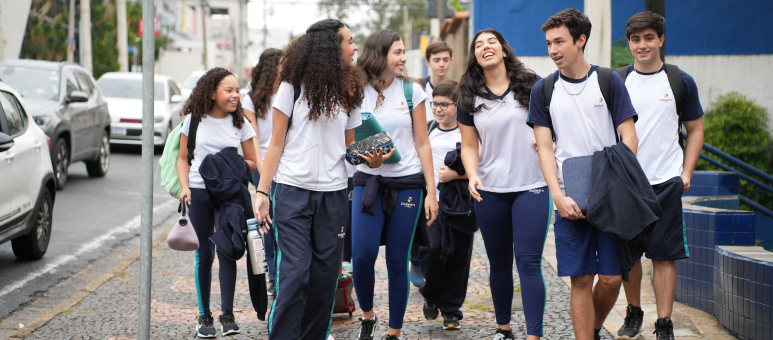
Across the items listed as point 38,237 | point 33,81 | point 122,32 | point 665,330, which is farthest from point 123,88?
point 665,330

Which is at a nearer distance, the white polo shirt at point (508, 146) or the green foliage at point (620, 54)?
the white polo shirt at point (508, 146)

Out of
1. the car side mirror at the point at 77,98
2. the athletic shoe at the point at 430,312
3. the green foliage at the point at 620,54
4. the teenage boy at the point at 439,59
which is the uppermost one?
the green foliage at the point at 620,54

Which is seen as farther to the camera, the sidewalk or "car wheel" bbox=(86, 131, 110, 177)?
"car wheel" bbox=(86, 131, 110, 177)

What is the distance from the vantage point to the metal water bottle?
183 inches

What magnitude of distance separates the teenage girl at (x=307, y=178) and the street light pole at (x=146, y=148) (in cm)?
54

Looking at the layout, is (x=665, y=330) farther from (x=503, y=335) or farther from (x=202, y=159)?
(x=202, y=159)

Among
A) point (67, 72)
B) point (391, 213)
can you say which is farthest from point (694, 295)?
point (67, 72)

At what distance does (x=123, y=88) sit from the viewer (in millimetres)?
16734

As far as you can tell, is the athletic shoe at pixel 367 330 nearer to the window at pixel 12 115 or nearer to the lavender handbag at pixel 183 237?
the lavender handbag at pixel 183 237

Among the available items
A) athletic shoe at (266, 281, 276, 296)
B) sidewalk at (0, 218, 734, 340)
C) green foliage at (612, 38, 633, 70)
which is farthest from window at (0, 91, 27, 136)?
green foliage at (612, 38, 633, 70)

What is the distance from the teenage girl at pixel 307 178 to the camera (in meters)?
3.84

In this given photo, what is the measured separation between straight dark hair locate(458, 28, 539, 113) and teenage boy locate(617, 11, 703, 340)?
709 mm

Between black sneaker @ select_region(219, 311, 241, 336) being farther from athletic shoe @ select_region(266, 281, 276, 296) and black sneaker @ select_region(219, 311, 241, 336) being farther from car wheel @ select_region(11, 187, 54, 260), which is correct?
car wheel @ select_region(11, 187, 54, 260)

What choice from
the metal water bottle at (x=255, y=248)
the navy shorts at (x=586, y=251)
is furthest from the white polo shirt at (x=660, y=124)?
the metal water bottle at (x=255, y=248)
